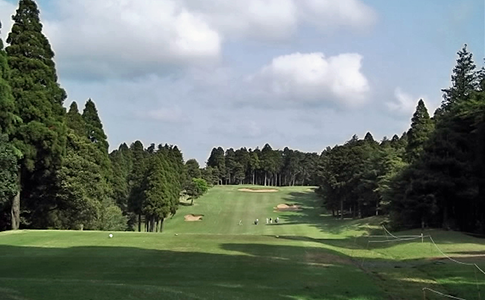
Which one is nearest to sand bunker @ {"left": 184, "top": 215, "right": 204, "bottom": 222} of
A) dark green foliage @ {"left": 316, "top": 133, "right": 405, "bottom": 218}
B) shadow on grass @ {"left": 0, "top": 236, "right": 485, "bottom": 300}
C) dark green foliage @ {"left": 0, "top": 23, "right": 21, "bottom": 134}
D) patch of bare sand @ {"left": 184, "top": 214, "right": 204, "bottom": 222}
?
patch of bare sand @ {"left": 184, "top": 214, "right": 204, "bottom": 222}

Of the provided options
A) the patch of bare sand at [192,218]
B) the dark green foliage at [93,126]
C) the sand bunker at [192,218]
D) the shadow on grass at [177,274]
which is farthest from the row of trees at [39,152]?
the sand bunker at [192,218]

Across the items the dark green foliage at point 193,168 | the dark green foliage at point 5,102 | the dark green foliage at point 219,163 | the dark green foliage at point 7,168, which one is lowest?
the dark green foliage at point 7,168

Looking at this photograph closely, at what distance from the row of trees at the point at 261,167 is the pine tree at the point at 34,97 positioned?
Result: 120m

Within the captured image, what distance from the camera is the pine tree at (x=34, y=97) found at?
35.1 m

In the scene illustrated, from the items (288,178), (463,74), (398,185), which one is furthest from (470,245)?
(288,178)

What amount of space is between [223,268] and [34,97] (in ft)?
70.3

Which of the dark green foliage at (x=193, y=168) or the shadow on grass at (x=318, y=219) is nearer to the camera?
the shadow on grass at (x=318, y=219)

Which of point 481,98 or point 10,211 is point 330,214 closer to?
point 481,98

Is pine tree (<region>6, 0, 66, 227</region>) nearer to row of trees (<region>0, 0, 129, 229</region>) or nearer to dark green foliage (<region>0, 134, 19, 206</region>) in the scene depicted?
row of trees (<region>0, 0, 129, 229</region>)

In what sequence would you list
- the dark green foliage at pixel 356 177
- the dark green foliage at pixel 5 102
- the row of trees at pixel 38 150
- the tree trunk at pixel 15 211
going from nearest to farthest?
the dark green foliage at pixel 5 102, the row of trees at pixel 38 150, the tree trunk at pixel 15 211, the dark green foliage at pixel 356 177

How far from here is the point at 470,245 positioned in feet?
98.9

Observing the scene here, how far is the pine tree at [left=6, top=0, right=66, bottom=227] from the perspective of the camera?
35.1m

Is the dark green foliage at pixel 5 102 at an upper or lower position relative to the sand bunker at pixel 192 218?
upper

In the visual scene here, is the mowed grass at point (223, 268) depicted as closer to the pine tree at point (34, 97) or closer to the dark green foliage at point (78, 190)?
the pine tree at point (34, 97)
